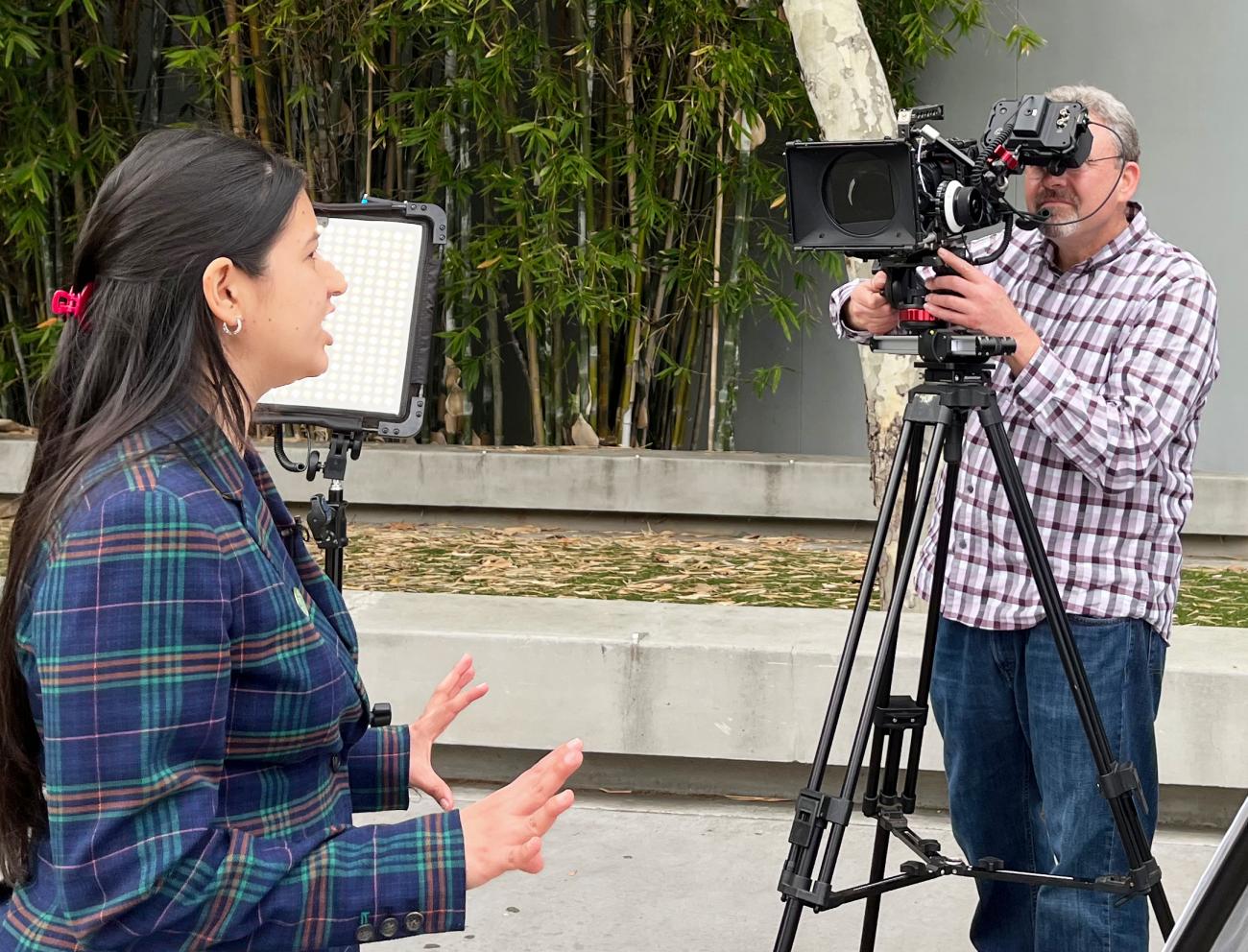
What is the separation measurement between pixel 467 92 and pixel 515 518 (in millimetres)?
1785

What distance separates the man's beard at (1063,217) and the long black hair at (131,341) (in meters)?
1.23

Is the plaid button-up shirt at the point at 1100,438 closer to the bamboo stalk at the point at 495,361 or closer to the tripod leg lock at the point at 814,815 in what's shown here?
the tripod leg lock at the point at 814,815

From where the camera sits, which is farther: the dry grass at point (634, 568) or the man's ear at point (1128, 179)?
the dry grass at point (634, 568)

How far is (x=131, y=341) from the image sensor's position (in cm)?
112

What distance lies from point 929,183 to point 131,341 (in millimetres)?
1175

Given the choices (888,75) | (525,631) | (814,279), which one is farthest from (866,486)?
(525,631)

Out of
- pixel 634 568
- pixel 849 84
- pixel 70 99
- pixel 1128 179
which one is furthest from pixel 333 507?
pixel 70 99

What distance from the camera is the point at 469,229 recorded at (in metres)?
6.60

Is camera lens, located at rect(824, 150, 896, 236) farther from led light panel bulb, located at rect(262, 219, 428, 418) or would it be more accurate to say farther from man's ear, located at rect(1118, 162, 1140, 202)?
led light panel bulb, located at rect(262, 219, 428, 418)

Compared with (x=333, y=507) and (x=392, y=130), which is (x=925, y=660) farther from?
(x=392, y=130)

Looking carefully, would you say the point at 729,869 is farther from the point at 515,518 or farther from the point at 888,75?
the point at 888,75

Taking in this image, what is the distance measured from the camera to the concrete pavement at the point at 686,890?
276cm

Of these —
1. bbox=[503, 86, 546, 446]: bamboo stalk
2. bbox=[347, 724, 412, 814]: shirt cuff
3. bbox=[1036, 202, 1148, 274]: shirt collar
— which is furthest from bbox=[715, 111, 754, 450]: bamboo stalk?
bbox=[347, 724, 412, 814]: shirt cuff

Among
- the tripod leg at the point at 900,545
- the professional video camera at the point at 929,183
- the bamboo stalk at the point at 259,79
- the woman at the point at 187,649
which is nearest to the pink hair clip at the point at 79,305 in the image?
the woman at the point at 187,649
